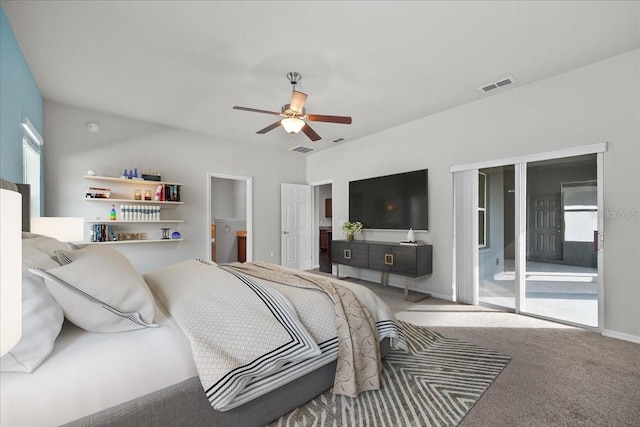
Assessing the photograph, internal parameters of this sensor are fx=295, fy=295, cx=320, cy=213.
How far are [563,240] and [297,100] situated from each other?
319 cm

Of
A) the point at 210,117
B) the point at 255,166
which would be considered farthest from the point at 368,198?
the point at 210,117

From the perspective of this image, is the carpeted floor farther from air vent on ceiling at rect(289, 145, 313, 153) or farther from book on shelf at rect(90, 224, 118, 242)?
book on shelf at rect(90, 224, 118, 242)

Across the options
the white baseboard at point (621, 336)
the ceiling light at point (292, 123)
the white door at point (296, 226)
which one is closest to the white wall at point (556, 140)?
the white baseboard at point (621, 336)

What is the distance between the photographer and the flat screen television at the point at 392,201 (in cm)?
433

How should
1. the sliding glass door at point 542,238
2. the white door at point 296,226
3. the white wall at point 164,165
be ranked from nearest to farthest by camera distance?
the sliding glass door at point 542,238 < the white wall at point 164,165 < the white door at point 296,226

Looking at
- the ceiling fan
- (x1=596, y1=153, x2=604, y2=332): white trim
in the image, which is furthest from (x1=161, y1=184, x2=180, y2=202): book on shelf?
(x1=596, y1=153, x2=604, y2=332): white trim

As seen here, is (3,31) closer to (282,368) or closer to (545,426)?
(282,368)

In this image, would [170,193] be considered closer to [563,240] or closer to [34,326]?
[34,326]

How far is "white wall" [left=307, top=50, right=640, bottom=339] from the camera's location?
8.91 feet

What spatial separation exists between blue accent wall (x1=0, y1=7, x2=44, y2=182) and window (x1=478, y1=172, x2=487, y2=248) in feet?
15.7

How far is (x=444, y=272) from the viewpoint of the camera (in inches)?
163

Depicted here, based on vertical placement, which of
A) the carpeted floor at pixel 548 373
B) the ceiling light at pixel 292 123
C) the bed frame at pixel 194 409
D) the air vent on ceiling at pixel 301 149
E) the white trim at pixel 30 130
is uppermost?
the air vent on ceiling at pixel 301 149

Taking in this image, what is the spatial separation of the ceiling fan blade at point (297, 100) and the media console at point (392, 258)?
239cm

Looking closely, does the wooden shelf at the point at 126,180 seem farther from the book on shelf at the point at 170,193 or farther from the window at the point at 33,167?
the window at the point at 33,167
